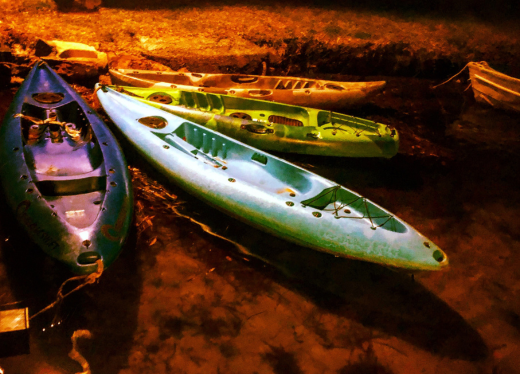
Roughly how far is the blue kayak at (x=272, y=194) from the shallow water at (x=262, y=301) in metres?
0.27

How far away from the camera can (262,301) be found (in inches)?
102

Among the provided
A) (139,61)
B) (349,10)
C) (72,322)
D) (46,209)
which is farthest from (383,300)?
(349,10)

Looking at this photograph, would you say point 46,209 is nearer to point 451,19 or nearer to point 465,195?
point 465,195

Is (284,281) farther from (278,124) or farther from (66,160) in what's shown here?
(66,160)

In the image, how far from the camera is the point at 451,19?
721cm

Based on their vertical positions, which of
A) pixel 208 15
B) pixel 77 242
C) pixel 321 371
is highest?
pixel 208 15

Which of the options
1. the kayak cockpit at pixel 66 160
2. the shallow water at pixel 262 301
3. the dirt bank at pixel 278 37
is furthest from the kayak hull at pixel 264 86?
the shallow water at pixel 262 301

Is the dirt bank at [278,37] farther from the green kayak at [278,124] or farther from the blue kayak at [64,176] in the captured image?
the blue kayak at [64,176]

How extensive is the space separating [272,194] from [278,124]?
1.16 meters

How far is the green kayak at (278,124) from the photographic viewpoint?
3709 millimetres

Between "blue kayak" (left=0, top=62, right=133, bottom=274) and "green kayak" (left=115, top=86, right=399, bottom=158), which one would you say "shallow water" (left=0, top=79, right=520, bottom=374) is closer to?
"blue kayak" (left=0, top=62, right=133, bottom=274)

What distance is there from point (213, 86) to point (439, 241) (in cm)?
293

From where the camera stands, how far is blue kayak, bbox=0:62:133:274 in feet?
7.55

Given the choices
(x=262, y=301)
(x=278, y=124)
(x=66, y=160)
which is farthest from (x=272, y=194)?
(x=66, y=160)
